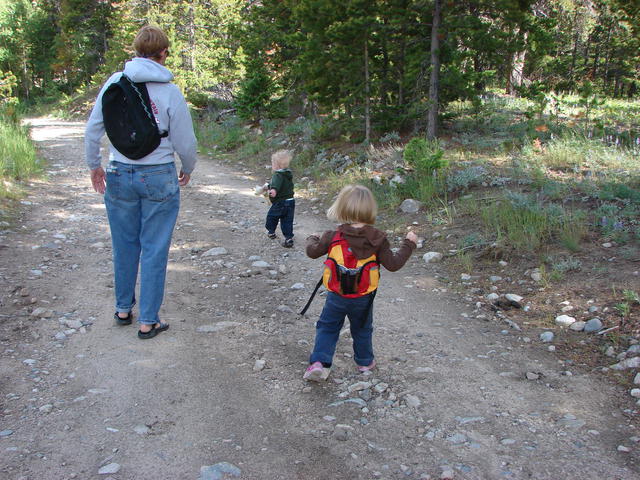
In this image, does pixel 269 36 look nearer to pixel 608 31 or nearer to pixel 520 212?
pixel 520 212

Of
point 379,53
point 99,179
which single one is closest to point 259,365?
point 99,179

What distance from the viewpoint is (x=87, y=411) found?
3316mm

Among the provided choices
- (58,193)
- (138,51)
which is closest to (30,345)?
(138,51)

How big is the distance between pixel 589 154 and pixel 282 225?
5.34 meters

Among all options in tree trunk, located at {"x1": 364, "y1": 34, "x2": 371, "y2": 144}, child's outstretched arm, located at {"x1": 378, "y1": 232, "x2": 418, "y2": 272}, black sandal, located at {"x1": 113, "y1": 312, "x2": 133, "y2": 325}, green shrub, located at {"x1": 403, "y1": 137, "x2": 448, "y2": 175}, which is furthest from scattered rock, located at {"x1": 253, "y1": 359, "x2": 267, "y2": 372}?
tree trunk, located at {"x1": 364, "y1": 34, "x2": 371, "y2": 144}

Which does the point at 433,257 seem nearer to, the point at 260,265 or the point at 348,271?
the point at 260,265

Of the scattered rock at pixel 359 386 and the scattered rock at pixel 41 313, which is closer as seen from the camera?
the scattered rock at pixel 359 386

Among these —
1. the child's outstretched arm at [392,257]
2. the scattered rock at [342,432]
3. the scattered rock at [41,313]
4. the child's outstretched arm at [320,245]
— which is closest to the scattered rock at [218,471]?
the scattered rock at [342,432]

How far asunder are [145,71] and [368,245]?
7.05ft

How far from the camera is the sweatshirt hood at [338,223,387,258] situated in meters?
3.58

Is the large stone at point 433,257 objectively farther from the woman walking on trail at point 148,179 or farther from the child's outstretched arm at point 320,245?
the woman walking on trail at point 148,179

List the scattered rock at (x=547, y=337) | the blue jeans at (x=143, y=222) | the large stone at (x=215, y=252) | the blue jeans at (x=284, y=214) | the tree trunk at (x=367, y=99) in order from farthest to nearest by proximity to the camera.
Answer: the tree trunk at (x=367, y=99) < the blue jeans at (x=284, y=214) < the large stone at (x=215, y=252) < the scattered rock at (x=547, y=337) < the blue jeans at (x=143, y=222)

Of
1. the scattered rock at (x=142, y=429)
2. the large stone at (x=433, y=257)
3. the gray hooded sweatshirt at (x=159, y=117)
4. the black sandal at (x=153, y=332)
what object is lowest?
the scattered rock at (x=142, y=429)

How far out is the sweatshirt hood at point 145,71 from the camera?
3859 mm
